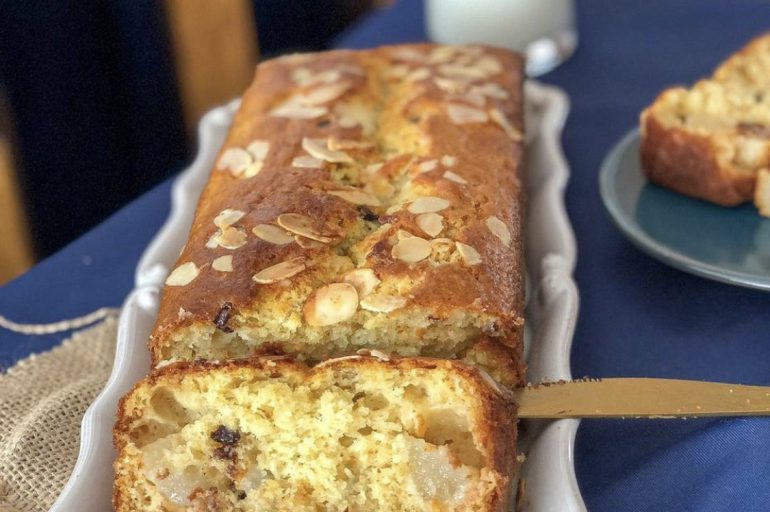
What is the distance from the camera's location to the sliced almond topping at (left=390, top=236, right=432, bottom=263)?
4.42ft

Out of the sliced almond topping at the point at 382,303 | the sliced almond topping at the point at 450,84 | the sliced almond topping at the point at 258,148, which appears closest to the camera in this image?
the sliced almond topping at the point at 382,303

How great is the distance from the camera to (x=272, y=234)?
55.3 inches

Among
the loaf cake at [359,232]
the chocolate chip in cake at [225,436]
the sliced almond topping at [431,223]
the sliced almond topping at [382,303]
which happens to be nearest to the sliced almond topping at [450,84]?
the loaf cake at [359,232]

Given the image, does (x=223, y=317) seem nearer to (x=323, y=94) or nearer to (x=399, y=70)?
(x=323, y=94)

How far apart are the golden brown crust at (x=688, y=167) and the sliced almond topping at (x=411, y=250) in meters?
0.76

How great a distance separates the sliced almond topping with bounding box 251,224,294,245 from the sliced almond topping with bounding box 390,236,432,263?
18 cm

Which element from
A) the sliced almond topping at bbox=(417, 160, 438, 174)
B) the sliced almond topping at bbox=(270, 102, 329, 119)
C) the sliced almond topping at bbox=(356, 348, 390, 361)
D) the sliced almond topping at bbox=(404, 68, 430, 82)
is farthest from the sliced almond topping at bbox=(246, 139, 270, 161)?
the sliced almond topping at bbox=(356, 348, 390, 361)

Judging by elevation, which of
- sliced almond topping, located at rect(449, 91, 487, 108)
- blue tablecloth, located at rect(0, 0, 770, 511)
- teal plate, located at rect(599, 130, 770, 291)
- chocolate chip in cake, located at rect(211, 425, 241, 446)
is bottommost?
blue tablecloth, located at rect(0, 0, 770, 511)

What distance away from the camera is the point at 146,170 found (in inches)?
146

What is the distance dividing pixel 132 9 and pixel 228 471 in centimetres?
272

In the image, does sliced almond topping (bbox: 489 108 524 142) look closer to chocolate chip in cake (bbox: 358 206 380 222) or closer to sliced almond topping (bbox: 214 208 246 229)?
chocolate chip in cake (bbox: 358 206 380 222)

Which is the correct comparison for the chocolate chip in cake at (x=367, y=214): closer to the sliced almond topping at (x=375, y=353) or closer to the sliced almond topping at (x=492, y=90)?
the sliced almond topping at (x=375, y=353)

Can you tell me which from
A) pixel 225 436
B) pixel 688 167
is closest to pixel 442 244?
pixel 225 436

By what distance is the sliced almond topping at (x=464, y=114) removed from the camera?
70.4 inches
